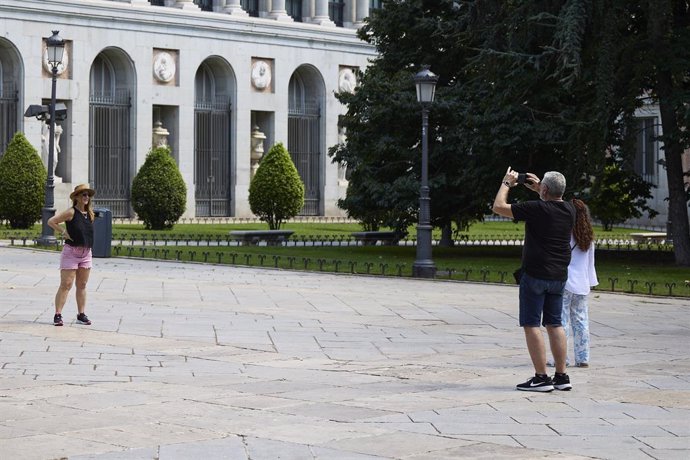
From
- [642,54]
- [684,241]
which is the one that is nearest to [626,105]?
[642,54]

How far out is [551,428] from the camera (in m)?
10.1

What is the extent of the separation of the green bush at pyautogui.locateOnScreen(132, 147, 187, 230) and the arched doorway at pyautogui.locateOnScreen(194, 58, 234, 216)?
8821 mm

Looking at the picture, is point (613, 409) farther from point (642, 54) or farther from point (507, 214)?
point (642, 54)

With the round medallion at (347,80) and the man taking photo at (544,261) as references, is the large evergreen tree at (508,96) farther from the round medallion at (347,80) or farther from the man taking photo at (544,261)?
the round medallion at (347,80)

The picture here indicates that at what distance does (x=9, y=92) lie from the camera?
50438 millimetres

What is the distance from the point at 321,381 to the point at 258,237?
2680cm

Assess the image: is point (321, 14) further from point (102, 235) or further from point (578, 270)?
point (578, 270)

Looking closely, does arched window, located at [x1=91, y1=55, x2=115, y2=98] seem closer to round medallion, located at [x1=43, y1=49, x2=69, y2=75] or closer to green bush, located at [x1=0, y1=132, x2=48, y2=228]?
round medallion, located at [x1=43, y1=49, x2=69, y2=75]

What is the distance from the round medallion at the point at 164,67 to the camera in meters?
55.0

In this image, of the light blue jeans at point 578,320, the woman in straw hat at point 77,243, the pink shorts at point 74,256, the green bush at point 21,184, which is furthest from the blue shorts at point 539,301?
the green bush at point 21,184

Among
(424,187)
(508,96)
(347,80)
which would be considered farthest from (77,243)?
(347,80)

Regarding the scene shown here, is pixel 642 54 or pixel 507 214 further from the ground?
pixel 642 54

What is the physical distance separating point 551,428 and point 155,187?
38514 mm

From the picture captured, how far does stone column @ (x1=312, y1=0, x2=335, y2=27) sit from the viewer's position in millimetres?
63375
